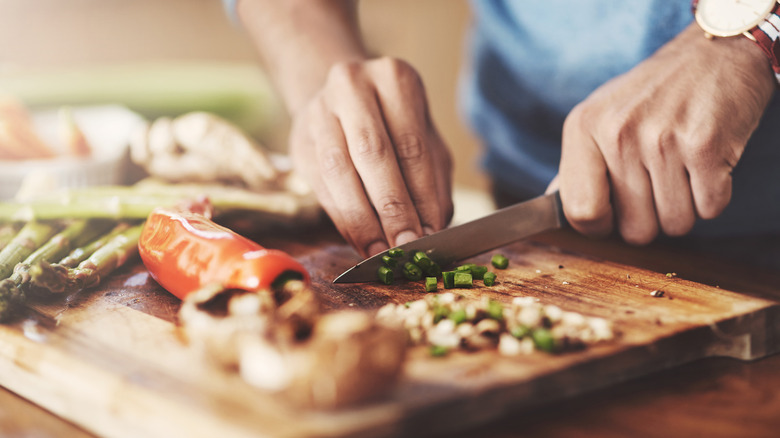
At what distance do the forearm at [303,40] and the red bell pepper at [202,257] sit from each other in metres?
0.45

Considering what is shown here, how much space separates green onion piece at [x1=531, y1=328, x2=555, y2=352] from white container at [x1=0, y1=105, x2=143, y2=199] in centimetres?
126

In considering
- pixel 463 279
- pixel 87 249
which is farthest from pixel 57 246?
pixel 463 279

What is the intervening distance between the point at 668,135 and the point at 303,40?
0.80 m

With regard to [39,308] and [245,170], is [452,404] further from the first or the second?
[245,170]

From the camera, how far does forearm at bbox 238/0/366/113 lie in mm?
1471

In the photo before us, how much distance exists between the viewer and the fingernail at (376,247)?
3.93 feet

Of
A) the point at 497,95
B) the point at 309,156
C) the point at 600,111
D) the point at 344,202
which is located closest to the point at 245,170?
the point at 309,156

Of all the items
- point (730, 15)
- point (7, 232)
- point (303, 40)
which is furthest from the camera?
point (303, 40)

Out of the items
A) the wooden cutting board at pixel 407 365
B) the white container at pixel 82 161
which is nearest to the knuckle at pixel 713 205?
the wooden cutting board at pixel 407 365

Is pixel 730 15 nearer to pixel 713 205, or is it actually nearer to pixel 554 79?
pixel 713 205

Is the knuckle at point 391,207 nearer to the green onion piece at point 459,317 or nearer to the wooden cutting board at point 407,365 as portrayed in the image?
the wooden cutting board at point 407,365

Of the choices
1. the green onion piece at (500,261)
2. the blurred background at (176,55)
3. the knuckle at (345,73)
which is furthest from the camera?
the blurred background at (176,55)

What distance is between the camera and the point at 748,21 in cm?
108

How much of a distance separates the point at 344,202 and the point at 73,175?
2.65 ft
